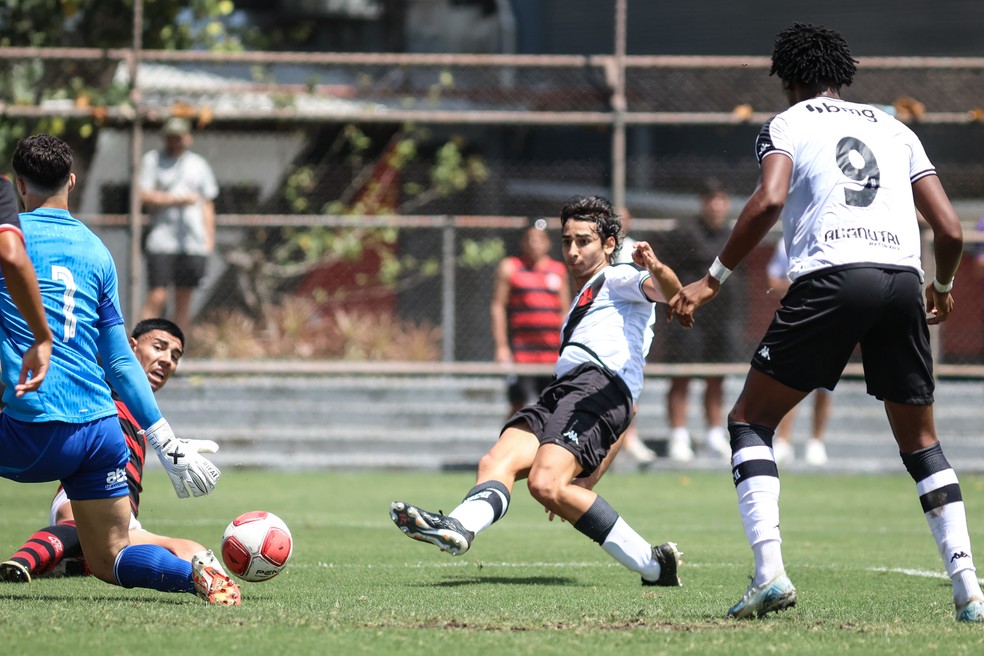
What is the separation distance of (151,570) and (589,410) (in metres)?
2.21

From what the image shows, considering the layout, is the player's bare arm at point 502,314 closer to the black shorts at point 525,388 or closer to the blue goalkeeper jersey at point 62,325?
the black shorts at point 525,388

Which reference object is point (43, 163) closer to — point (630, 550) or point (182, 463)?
point (182, 463)

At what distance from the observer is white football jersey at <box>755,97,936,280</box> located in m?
5.29

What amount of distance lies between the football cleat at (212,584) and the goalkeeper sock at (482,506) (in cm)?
106

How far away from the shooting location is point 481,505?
250 inches

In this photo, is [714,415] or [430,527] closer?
[430,527]

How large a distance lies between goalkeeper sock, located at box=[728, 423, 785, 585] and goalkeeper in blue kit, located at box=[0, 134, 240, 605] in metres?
2.14

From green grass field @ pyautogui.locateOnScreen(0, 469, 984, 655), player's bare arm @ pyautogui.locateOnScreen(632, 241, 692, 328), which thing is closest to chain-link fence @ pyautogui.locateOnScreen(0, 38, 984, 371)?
green grass field @ pyautogui.locateOnScreen(0, 469, 984, 655)

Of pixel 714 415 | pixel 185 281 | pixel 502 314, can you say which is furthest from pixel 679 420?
pixel 185 281

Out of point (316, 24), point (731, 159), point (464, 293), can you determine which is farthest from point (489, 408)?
point (316, 24)

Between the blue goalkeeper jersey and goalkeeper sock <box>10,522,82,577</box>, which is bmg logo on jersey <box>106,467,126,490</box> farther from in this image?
goalkeeper sock <box>10,522,82,577</box>

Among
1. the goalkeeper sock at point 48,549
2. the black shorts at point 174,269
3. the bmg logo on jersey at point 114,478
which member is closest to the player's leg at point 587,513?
the bmg logo on jersey at point 114,478

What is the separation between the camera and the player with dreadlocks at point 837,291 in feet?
17.2

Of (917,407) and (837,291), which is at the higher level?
(837,291)
